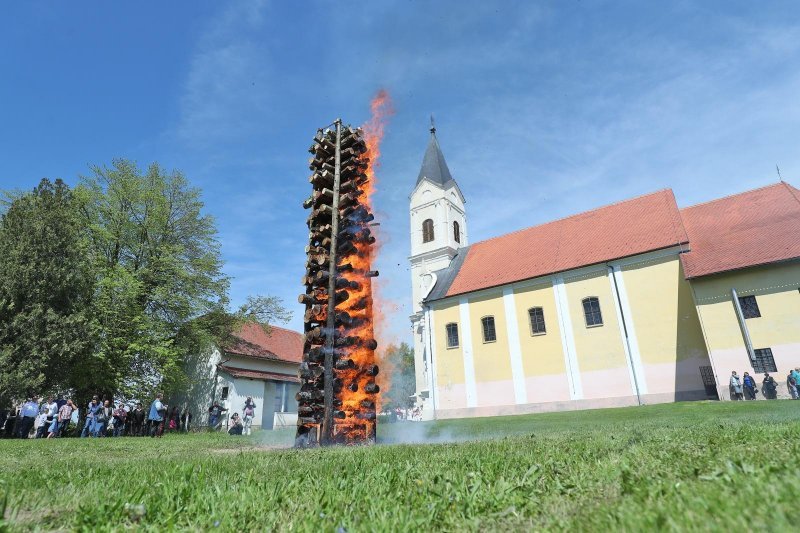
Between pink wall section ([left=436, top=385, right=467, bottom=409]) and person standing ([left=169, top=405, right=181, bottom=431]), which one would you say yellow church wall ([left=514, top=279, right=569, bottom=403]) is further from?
person standing ([left=169, top=405, right=181, bottom=431])

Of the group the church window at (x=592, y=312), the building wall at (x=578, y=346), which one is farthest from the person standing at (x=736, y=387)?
the church window at (x=592, y=312)

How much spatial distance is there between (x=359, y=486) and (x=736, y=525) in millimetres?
2183

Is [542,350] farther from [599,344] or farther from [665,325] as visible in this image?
[665,325]

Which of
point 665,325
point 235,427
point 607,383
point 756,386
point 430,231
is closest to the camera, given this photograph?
point 756,386

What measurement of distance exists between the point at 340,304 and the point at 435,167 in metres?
37.3

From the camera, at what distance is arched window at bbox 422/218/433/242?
4091 cm

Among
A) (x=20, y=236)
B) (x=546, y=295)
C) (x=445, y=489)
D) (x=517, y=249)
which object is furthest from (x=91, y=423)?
(x=517, y=249)

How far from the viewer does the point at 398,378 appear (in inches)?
526

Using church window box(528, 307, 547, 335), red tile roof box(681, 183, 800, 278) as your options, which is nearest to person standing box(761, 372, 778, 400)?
red tile roof box(681, 183, 800, 278)

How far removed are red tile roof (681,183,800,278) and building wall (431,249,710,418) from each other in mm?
1910

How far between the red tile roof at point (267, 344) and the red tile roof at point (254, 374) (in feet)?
3.68

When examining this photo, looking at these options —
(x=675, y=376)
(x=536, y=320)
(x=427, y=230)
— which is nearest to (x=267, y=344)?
(x=427, y=230)

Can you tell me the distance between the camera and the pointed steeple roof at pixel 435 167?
42.9m

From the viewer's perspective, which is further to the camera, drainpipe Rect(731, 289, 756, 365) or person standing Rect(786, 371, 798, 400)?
drainpipe Rect(731, 289, 756, 365)
